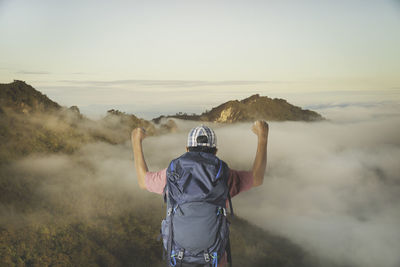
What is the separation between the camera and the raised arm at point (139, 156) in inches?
120

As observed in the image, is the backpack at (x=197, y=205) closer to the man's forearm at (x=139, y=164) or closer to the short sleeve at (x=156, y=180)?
the short sleeve at (x=156, y=180)

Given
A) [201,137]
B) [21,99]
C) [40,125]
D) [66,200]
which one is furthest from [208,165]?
[66,200]

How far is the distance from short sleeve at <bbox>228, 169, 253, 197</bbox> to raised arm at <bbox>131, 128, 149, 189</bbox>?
0.83 m

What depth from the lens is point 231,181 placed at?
3.00 metres

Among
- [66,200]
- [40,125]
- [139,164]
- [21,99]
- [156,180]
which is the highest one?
[139,164]

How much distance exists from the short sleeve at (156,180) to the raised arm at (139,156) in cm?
4

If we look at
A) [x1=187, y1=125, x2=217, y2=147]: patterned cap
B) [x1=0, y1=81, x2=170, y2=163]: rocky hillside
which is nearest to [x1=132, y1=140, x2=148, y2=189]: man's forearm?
[x1=187, y1=125, x2=217, y2=147]: patterned cap

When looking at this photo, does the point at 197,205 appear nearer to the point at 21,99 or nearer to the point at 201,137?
the point at 201,137

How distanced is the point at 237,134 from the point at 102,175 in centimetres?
5212

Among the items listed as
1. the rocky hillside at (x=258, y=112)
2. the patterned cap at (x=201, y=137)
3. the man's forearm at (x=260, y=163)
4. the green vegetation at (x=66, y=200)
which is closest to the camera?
the man's forearm at (x=260, y=163)

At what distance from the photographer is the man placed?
114 inches

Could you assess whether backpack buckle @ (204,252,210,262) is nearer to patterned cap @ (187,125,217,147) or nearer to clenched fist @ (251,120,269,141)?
patterned cap @ (187,125,217,147)

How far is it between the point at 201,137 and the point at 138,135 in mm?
646

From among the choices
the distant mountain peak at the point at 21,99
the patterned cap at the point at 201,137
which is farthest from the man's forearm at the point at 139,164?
the distant mountain peak at the point at 21,99
